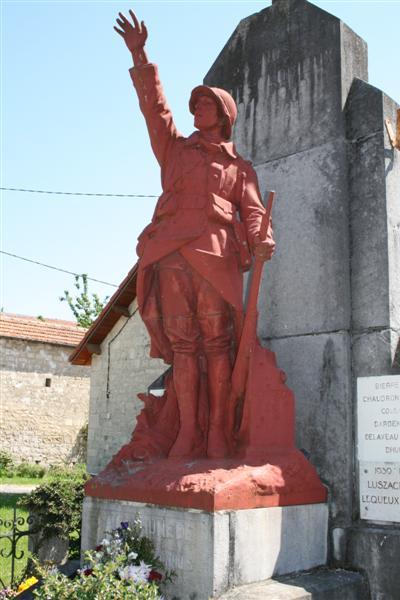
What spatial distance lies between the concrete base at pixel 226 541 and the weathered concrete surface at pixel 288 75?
7.79 ft

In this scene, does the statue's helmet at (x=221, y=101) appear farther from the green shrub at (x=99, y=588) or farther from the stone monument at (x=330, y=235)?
the green shrub at (x=99, y=588)

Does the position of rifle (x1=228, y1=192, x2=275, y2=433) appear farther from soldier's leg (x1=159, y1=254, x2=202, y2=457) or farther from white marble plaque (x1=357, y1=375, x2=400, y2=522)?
white marble plaque (x1=357, y1=375, x2=400, y2=522)

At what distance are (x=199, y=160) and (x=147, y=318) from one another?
989 millimetres

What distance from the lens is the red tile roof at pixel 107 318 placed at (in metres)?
15.0

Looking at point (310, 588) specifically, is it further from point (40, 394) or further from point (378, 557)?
point (40, 394)

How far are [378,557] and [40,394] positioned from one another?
64.7 feet

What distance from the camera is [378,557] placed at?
3785mm

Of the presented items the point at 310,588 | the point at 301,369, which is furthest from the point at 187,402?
the point at 310,588

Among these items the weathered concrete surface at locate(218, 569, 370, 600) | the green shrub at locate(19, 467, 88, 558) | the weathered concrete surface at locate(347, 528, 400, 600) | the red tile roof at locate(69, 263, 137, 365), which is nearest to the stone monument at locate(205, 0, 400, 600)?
the weathered concrete surface at locate(347, 528, 400, 600)

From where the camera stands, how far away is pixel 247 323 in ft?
12.8

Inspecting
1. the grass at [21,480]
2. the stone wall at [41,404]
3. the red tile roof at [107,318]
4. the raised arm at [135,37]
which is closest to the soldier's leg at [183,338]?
the raised arm at [135,37]

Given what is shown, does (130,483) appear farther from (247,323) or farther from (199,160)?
(199,160)

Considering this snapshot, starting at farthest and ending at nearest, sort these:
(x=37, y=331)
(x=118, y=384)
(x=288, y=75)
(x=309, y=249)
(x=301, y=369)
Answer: (x=37, y=331) → (x=118, y=384) → (x=288, y=75) → (x=309, y=249) → (x=301, y=369)

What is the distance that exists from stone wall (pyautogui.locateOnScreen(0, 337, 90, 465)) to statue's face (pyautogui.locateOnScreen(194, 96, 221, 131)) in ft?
61.2
